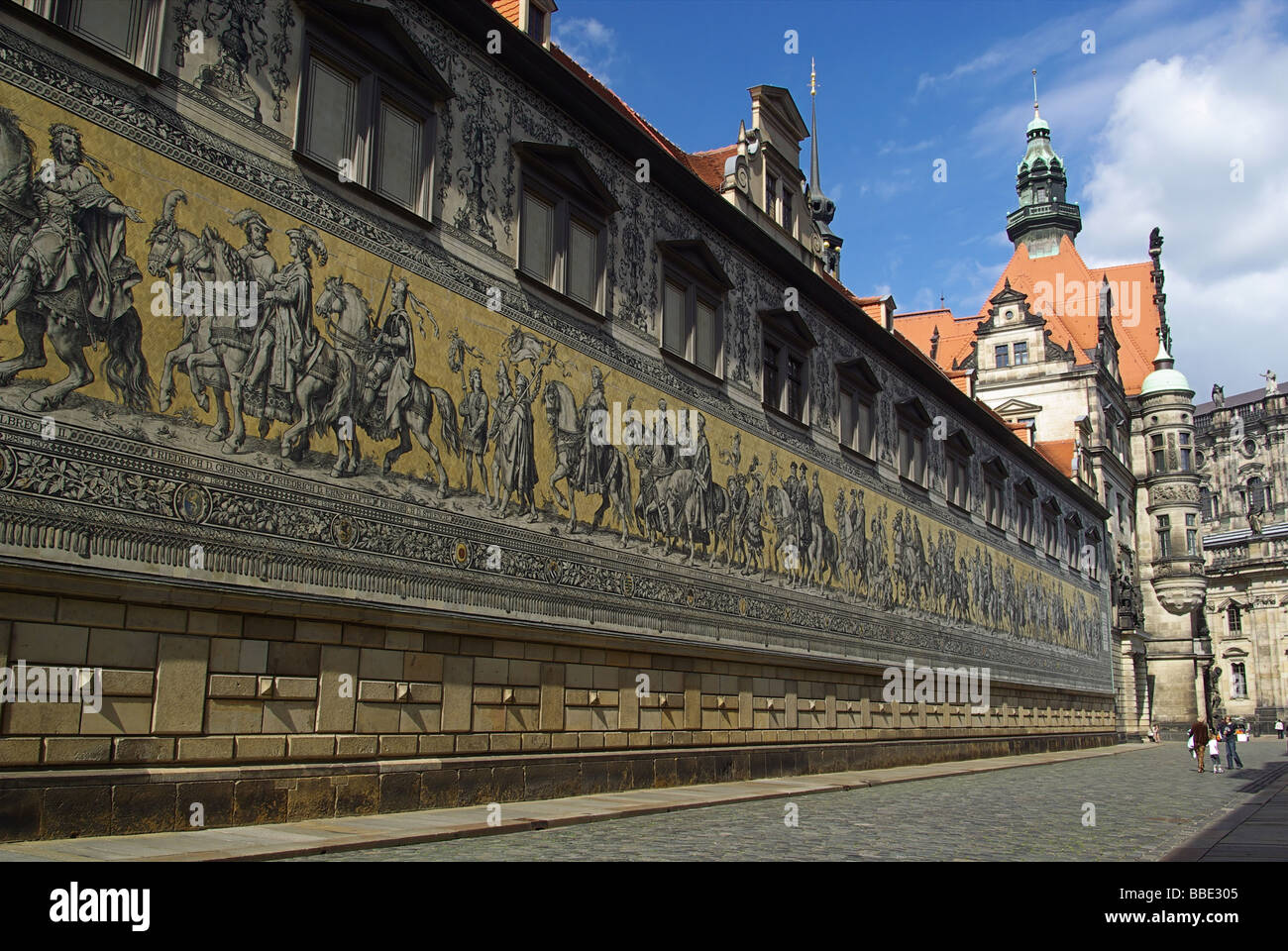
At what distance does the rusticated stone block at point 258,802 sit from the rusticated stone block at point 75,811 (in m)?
1.12

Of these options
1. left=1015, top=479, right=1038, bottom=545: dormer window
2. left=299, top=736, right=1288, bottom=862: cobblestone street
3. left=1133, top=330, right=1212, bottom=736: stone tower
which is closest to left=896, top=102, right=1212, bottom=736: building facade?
left=1133, top=330, right=1212, bottom=736: stone tower

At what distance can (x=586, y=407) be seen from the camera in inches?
566

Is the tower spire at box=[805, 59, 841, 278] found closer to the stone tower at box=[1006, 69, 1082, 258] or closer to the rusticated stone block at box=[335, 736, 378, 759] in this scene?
the stone tower at box=[1006, 69, 1082, 258]

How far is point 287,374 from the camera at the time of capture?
33.2 feet

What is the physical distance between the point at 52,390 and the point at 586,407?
7.16 meters

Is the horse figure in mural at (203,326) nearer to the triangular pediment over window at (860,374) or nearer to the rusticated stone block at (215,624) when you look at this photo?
the rusticated stone block at (215,624)

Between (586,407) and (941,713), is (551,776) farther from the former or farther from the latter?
(941,713)

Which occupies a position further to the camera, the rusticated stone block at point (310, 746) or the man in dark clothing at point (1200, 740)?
the man in dark clothing at point (1200, 740)

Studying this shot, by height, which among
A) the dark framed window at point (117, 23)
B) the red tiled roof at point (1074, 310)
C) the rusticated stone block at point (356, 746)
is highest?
the red tiled roof at point (1074, 310)

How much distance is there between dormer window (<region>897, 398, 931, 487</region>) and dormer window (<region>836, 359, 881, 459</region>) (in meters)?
1.73

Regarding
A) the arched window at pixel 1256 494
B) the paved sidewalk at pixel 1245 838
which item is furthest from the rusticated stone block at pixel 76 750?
the arched window at pixel 1256 494

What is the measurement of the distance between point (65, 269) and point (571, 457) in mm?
6609

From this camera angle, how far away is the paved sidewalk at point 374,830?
7250 mm
